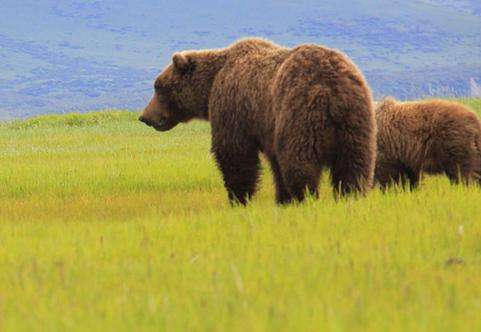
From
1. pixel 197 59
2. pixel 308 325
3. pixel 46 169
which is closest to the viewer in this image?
pixel 308 325

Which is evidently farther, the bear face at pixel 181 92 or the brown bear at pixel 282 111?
the bear face at pixel 181 92

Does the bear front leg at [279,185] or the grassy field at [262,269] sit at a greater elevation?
the grassy field at [262,269]

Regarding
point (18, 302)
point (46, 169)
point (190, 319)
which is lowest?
point (46, 169)

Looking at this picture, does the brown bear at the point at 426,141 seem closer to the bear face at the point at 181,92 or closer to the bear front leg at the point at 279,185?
the bear front leg at the point at 279,185

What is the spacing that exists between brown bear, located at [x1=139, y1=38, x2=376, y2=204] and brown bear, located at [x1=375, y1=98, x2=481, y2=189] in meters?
1.43

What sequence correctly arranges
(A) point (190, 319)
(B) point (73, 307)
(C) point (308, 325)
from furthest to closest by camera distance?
(B) point (73, 307) < (A) point (190, 319) < (C) point (308, 325)

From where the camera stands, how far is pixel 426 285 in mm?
4184

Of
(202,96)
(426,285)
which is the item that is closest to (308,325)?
(426,285)

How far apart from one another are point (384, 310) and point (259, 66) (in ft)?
15.3

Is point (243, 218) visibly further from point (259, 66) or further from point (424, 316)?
point (424, 316)

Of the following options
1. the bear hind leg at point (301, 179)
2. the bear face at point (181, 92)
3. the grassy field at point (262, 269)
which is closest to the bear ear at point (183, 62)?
the bear face at point (181, 92)

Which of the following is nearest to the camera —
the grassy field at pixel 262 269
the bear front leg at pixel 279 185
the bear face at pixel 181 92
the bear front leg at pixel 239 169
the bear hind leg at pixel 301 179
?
the grassy field at pixel 262 269

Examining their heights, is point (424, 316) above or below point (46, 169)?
above

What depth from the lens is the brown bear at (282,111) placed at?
698cm
